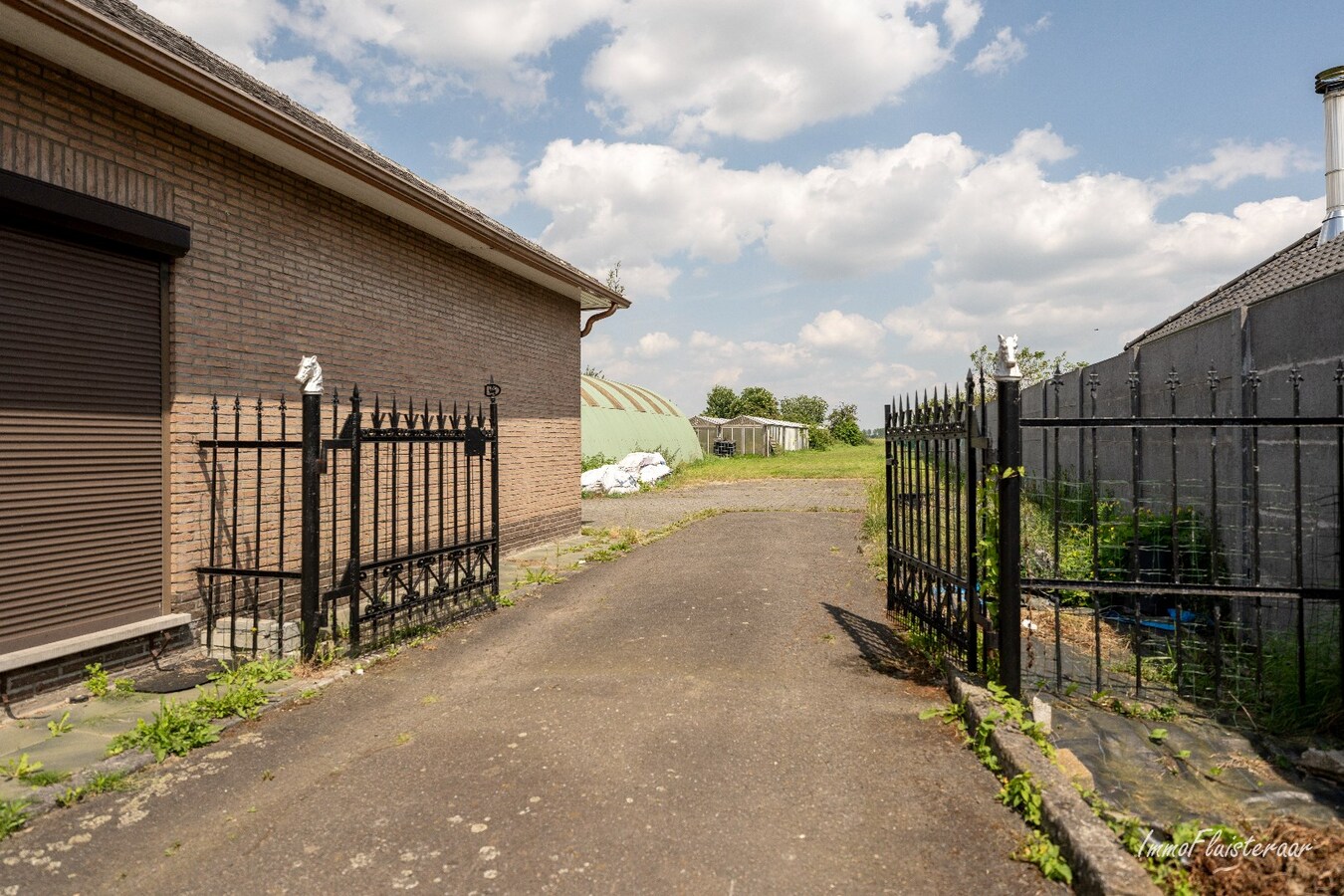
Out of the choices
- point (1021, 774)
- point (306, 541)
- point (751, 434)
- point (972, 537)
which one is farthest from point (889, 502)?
point (751, 434)

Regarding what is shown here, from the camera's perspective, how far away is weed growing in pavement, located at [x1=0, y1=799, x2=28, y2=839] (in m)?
3.30

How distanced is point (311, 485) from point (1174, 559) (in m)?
5.54

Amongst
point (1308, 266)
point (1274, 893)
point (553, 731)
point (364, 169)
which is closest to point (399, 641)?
point (553, 731)

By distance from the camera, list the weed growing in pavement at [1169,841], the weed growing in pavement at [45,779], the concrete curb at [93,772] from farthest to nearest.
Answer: the weed growing in pavement at [45,779], the concrete curb at [93,772], the weed growing in pavement at [1169,841]

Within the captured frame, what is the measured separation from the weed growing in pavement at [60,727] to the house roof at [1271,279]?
350 inches

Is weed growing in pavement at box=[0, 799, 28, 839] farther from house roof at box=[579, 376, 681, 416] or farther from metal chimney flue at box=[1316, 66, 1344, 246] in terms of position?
house roof at box=[579, 376, 681, 416]

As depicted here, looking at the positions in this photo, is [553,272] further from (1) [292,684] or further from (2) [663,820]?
(2) [663,820]

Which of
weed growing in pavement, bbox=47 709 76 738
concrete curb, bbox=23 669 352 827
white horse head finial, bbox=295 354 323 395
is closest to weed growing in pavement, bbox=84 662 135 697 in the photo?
weed growing in pavement, bbox=47 709 76 738

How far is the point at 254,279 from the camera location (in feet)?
21.4

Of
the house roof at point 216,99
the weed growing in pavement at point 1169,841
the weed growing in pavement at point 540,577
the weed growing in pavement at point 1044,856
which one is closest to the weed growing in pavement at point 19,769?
the house roof at point 216,99

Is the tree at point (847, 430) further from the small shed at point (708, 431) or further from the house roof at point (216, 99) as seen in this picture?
the house roof at point (216, 99)

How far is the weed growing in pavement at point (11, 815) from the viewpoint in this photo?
3303mm

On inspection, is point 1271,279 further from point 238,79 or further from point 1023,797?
point 238,79

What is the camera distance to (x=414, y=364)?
348 inches
